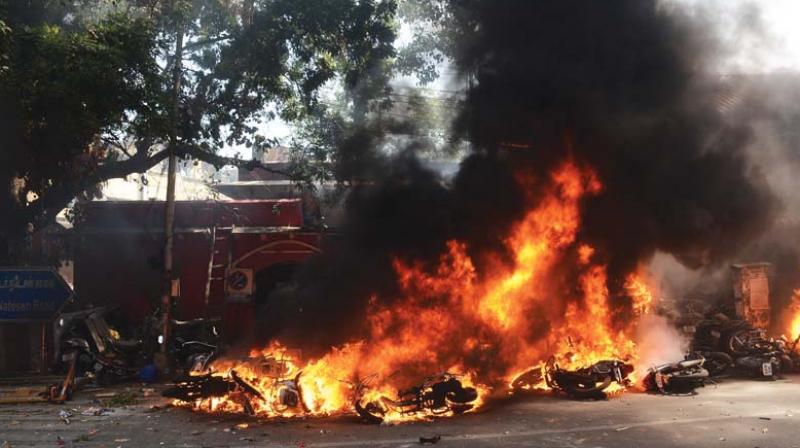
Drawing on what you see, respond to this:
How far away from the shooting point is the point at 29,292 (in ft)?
46.3

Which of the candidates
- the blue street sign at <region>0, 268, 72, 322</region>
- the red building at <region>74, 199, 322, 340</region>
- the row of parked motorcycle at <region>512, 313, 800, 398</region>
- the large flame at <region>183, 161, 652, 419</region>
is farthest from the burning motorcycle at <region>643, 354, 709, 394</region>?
the blue street sign at <region>0, 268, 72, 322</region>

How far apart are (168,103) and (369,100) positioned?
6609 millimetres

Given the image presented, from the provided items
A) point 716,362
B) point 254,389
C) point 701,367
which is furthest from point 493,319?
point 254,389

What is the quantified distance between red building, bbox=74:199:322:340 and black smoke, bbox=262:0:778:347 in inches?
200

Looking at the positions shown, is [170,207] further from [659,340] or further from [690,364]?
[659,340]

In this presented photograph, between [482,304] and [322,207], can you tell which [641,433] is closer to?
[482,304]

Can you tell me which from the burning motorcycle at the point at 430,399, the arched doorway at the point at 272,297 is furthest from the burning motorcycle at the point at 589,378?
the arched doorway at the point at 272,297

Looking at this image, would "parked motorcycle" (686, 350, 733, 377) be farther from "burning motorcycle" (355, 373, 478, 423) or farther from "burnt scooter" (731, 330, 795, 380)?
"burning motorcycle" (355, 373, 478, 423)

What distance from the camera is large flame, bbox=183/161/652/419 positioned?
11812 mm

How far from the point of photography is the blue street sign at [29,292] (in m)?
14.1

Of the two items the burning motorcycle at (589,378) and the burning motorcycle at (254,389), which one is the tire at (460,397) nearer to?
the burning motorcycle at (589,378)

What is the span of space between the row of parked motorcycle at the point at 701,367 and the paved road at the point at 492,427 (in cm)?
49

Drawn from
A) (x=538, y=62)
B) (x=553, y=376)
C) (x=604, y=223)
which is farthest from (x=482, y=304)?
(x=538, y=62)

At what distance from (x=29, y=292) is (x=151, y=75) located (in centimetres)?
581
